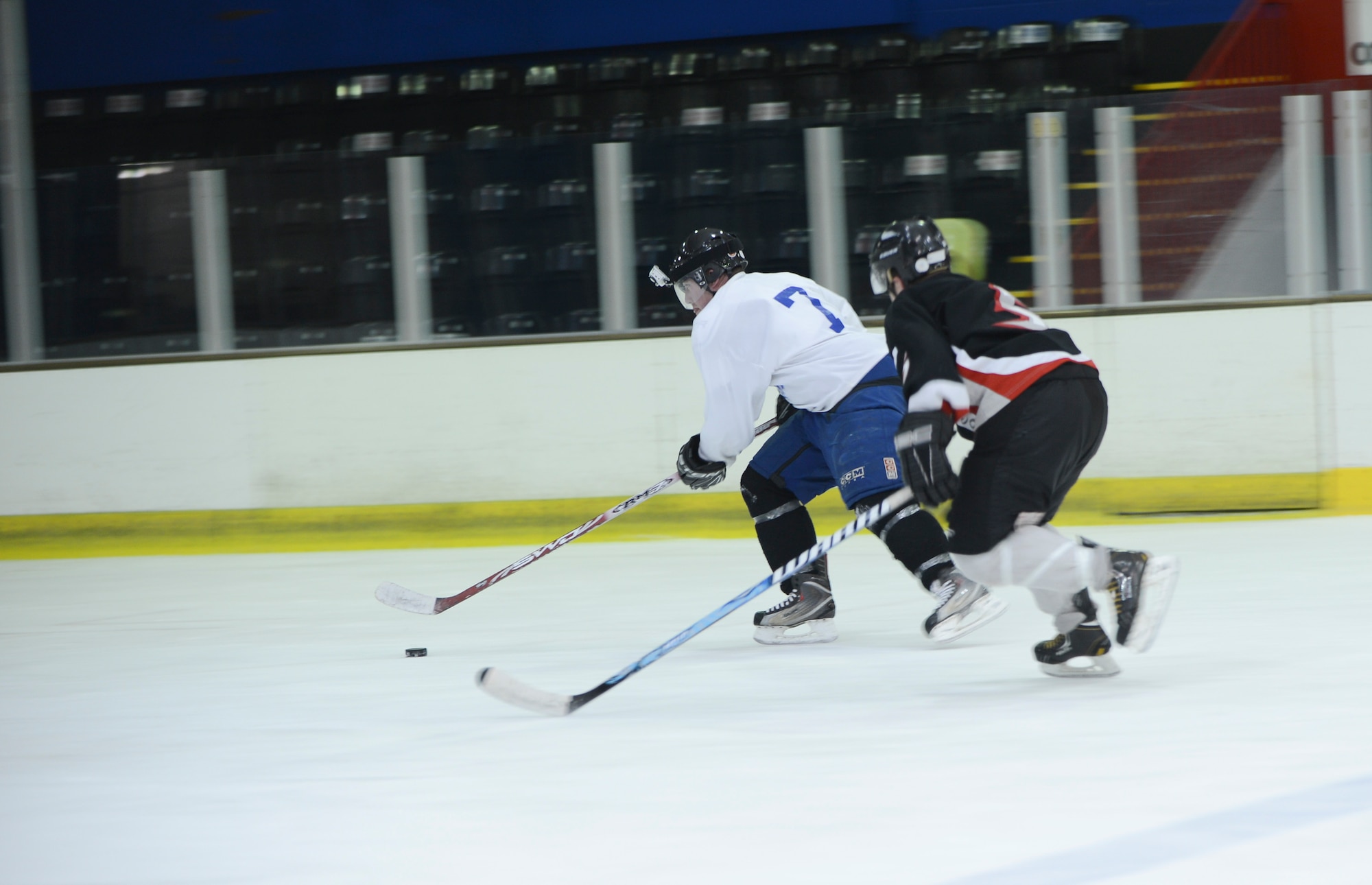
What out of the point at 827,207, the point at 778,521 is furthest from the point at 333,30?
the point at 778,521

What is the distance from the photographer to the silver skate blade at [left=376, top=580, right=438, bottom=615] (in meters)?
3.99

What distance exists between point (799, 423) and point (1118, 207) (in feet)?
9.39

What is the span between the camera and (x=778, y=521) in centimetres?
366

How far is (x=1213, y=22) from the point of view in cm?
880

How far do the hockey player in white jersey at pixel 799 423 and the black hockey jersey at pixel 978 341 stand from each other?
62 cm

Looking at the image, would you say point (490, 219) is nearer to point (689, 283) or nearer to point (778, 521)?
point (689, 283)

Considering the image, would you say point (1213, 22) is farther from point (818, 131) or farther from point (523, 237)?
point (523, 237)

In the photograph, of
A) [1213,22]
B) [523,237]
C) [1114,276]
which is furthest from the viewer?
[1213,22]

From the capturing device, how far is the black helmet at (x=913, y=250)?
2.81m

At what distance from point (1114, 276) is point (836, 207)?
1154 millimetres

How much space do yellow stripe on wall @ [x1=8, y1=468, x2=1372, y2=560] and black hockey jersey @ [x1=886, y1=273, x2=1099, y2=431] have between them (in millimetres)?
3141

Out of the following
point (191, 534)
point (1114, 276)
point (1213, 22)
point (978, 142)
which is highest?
point (1213, 22)

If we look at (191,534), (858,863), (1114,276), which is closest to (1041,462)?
(858,863)

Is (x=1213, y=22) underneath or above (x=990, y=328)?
above
